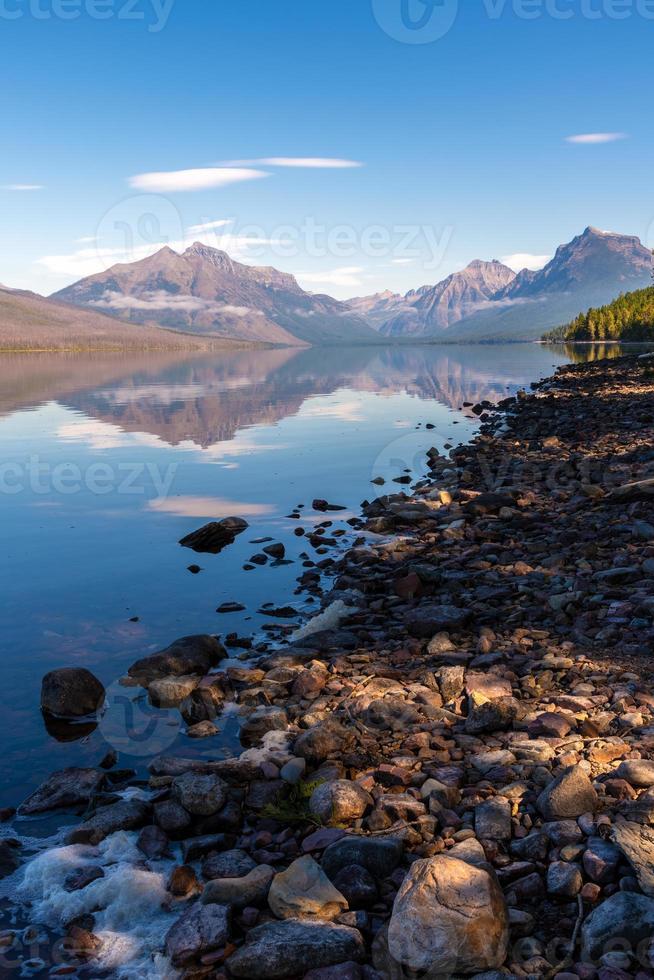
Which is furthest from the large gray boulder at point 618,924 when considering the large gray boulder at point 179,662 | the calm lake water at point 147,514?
the large gray boulder at point 179,662

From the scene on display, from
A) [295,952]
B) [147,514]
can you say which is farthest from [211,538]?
[295,952]

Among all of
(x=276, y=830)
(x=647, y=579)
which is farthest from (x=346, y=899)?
(x=647, y=579)

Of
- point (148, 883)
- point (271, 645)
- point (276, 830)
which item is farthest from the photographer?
point (271, 645)

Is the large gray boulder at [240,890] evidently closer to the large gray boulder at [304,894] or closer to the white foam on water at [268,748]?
the large gray boulder at [304,894]

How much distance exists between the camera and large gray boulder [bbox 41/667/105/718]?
36.2 ft

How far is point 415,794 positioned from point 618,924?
260 centimetres

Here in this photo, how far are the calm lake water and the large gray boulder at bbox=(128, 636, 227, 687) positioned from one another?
0.66 metres

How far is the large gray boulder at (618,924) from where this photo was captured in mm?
5266

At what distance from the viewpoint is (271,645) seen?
1355 centimetres

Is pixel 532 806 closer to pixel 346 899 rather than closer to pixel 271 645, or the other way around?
pixel 346 899

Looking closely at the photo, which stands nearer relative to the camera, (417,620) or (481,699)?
(481,699)

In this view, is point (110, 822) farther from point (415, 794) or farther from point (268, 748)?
point (415, 794)

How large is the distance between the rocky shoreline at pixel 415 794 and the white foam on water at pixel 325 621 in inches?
3.0

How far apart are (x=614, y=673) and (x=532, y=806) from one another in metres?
3.22
